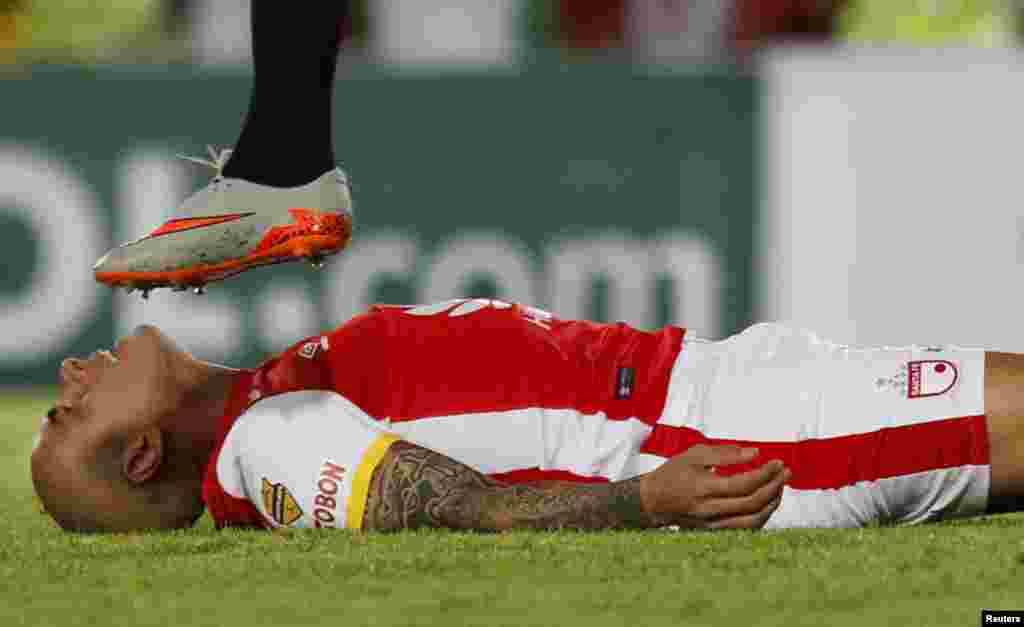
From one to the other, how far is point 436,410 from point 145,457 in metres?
0.75

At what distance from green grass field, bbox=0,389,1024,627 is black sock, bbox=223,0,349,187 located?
2.69 feet

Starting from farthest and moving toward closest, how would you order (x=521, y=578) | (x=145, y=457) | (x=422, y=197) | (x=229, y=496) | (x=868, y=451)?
(x=422, y=197) < (x=145, y=457) < (x=229, y=496) < (x=868, y=451) < (x=521, y=578)

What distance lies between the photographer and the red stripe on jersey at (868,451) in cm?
425

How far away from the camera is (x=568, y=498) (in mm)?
4168

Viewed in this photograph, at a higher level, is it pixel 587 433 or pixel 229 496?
pixel 587 433

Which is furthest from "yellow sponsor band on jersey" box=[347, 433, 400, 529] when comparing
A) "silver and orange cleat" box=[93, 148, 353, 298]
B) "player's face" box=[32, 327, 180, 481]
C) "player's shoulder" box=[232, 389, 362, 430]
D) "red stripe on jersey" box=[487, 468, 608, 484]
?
"player's face" box=[32, 327, 180, 481]

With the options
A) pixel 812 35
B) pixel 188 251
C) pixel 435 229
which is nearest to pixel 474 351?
pixel 188 251

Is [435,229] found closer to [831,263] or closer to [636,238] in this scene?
[636,238]

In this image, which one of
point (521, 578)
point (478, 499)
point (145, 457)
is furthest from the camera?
point (145, 457)

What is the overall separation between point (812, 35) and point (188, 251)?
A: 1083 centimetres

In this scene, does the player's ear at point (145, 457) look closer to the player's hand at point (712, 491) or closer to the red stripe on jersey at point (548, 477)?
the red stripe on jersey at point (548, 477)

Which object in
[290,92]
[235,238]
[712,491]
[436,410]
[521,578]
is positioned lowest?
[521,578]

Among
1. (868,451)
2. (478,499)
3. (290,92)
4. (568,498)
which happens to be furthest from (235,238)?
(868,451)

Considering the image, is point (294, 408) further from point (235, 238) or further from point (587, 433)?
point (587, 433)
